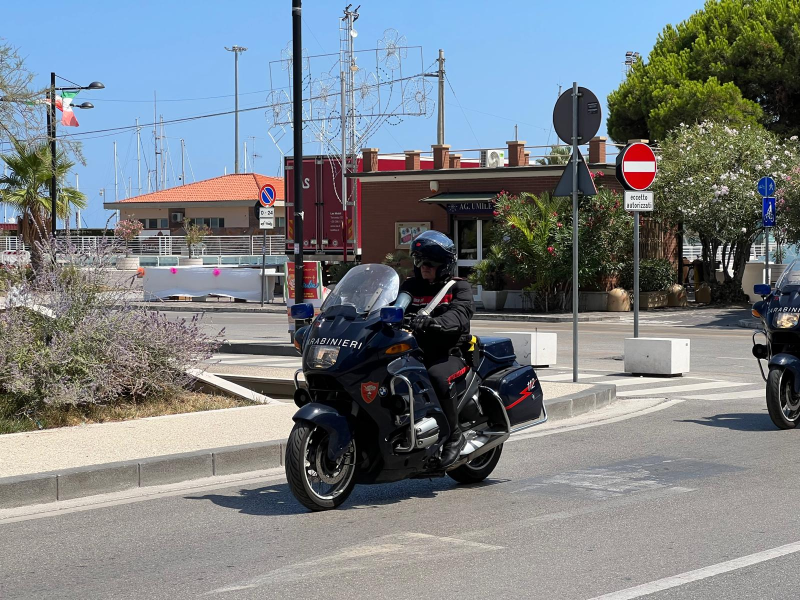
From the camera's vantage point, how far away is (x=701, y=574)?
5609mm

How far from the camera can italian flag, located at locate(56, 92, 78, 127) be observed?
2936cm

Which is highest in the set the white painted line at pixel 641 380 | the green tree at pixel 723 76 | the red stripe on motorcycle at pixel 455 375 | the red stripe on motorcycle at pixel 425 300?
the green tree at pixel 723 76

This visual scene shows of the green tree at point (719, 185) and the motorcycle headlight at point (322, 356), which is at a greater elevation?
the green tree at point (719, 185)

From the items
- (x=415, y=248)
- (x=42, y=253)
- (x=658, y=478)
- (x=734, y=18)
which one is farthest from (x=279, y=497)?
(x=734, y=18)

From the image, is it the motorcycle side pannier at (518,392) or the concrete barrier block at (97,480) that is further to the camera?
the motorcycle side pannier at (518,392)

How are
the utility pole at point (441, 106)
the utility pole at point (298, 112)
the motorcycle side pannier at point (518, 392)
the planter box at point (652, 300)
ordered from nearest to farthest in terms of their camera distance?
the motorcycle side pannier at point (518, 392) → the utility pole at point (298, 112) → the planter box at point (652, 300) → the utility pole at point (441, 106)

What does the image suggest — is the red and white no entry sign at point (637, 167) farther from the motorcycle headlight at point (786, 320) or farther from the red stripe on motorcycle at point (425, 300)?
the red stripe on motorcycle at point (425, 300)

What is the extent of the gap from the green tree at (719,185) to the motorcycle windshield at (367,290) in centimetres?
2514

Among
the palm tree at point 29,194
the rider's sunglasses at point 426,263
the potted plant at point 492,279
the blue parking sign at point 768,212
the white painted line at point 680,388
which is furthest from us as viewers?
the palm tree at point 29,194

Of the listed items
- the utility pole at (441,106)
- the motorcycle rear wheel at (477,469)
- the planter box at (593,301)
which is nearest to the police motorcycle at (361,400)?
the motorcycle rear wheel at (477,469)

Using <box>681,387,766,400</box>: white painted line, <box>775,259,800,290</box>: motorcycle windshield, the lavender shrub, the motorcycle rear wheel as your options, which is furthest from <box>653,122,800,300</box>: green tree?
the motorcycle rear wheel

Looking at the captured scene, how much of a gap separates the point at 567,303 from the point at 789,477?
893 inches

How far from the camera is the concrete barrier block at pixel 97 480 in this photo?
25.2 feet

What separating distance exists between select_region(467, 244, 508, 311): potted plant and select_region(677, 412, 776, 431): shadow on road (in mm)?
19851
